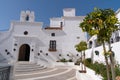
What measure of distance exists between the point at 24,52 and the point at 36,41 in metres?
2.78

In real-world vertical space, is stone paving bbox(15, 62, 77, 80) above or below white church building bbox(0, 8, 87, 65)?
below

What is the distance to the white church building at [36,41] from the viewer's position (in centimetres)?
1977

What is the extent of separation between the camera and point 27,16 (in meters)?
22.2

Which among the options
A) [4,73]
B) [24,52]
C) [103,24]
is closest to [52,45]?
[24,52]

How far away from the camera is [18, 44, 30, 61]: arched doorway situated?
67.6 feet

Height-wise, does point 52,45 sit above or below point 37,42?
below

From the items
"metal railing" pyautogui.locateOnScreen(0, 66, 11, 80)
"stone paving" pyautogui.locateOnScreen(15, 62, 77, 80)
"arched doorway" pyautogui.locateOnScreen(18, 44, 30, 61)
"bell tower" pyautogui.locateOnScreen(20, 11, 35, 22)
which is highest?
"bell tower" pyautogui.locateOnScreen(20, 11, 35, 22)

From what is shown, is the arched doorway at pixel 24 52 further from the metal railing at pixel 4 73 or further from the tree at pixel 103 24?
the tree at pixel 103 24

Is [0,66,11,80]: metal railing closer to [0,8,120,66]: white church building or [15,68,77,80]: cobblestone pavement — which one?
[15,68,77,80]: cobblestone pavement

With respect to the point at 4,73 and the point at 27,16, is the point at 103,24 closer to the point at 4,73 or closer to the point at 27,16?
the point at 4,73

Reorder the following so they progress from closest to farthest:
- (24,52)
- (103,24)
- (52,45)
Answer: (103,24)
(52,45)
(24,52)

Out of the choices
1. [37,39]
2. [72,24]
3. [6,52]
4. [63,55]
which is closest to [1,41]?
[6,52]

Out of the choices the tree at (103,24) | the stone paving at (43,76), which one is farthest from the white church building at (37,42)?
the tree at (103,24)

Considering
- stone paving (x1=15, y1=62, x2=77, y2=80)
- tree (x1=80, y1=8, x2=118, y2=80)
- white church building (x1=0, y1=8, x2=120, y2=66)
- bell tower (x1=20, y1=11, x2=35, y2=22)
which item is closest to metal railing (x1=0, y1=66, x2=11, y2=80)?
tree (x1=80, y1=8, x2=118, y2=80)
